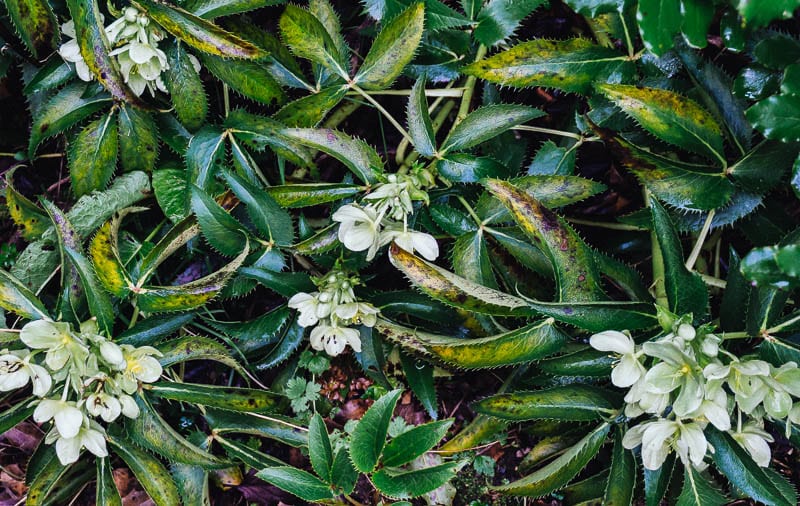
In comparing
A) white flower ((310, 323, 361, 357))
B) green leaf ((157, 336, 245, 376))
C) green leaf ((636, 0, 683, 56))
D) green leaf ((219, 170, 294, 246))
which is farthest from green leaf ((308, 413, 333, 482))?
green leaf ((636, 0, 683, 56))

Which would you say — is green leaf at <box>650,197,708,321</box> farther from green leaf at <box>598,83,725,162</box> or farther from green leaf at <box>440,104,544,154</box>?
green leaf at <box>440,104,544,154</box>

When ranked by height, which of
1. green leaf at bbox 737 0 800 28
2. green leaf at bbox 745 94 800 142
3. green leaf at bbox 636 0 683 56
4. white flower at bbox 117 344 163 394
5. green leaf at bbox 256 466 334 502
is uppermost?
green leaf at bbox 737 0 800 28

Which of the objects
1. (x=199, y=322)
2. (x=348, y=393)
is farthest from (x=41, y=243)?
(x=348, y=393)

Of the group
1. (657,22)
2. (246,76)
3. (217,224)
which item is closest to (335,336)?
(217,224)

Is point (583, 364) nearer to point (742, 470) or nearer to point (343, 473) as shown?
point (742, 470)

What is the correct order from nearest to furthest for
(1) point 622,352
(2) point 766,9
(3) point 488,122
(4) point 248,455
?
(2) point 766,9 < (1) point 622,352 < (3) point 488,122 < (4) point 248,455

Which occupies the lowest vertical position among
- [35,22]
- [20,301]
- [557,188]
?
[20,301]
